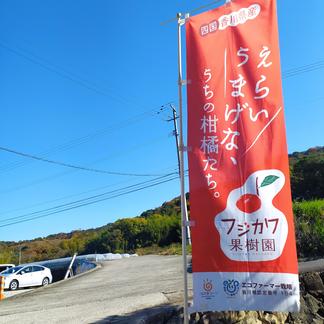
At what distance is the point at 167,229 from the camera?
149 feet

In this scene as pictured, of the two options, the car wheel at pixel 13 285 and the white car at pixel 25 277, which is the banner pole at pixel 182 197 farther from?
the car wheel at pixel 13 285

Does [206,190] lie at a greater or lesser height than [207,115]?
lesser

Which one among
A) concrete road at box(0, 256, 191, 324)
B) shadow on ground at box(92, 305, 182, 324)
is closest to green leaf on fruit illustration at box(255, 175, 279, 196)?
shadow on ground at box(92, 305, 182, 324)

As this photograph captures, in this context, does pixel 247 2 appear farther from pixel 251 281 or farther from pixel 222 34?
pixel 251 281

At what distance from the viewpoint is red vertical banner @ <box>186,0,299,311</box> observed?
4.20 m

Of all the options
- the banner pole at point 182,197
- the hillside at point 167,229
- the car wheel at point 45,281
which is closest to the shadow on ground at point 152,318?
the banner pole at point 182,197

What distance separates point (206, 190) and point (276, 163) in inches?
30.4

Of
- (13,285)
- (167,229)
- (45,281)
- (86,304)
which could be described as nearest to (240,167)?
(86,304)

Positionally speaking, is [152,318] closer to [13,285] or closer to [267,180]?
[267,180]

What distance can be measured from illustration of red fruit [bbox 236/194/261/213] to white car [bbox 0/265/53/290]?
2412 centimetres

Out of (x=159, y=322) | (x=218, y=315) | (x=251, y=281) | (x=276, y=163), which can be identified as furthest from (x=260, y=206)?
(x=159, y=322)

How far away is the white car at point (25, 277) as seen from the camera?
83.9ft

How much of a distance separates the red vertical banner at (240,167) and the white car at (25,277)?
2382cm

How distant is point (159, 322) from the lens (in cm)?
750
